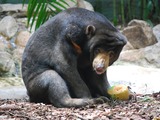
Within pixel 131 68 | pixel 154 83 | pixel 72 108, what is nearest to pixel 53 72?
pixel 72 108

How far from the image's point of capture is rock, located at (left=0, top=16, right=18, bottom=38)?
1166cm

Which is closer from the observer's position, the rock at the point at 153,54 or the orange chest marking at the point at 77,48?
the orange chest marking at the point at 77,48

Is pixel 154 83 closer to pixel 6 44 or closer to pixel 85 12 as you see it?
pixel 85 12

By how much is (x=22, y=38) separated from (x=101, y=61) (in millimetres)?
6026

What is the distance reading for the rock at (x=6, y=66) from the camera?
955 centimetres

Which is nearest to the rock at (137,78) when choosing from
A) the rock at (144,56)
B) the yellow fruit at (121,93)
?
the rock at (144,56)

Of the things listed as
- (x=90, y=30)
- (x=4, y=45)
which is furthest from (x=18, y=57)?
(x=90, y=30)

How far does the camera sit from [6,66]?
31.6ft

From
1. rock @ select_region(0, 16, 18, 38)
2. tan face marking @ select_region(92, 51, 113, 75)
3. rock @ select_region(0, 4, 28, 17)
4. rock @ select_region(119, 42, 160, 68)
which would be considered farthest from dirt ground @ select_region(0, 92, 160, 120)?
rock @ select_region(0, 4, 28, 17)

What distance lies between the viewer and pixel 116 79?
831 cm

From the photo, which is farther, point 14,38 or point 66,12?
point 14,38

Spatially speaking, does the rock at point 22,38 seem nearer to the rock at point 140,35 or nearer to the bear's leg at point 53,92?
the rock at point 140,35

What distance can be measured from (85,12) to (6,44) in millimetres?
5169

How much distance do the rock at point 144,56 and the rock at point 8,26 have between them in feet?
8.96
